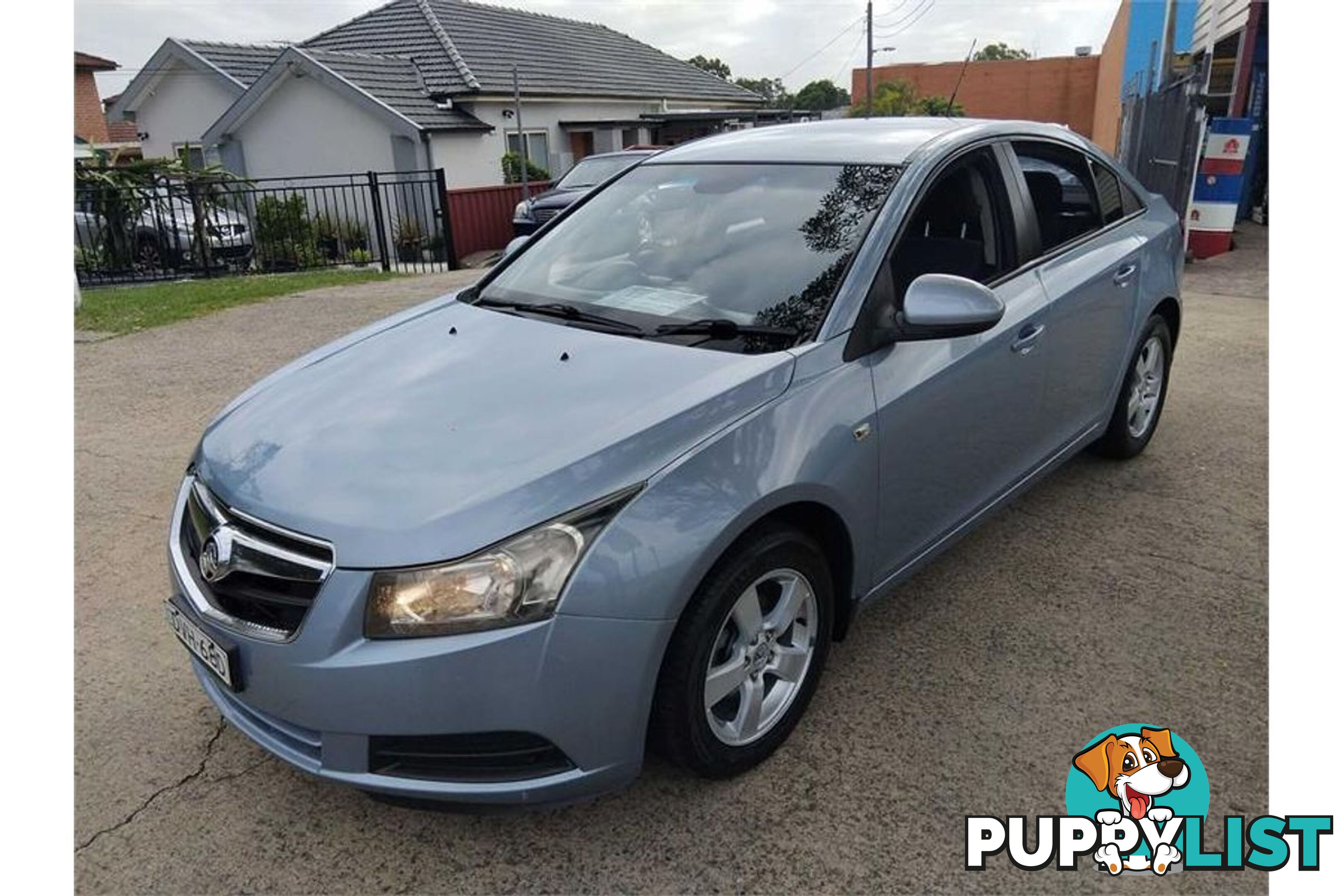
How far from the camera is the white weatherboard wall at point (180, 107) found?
2545 centimetres

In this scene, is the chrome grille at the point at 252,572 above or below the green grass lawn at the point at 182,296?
below

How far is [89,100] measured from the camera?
35219mm

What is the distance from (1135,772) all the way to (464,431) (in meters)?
2.08

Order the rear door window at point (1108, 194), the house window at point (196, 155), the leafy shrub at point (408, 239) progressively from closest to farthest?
the rear door window at point (1108, 194), the leafy shrub at point (408, 239), the house window at point (196, 155)

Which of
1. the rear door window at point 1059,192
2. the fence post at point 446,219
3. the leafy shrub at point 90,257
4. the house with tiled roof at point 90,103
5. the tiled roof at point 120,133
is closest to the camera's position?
the rear door window at point 1059,192

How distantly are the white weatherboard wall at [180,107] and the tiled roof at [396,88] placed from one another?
16.7 feet

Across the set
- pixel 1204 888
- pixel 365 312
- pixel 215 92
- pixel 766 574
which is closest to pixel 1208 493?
pixel 1204 888

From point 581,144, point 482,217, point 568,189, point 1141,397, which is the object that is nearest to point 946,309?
point 1141,397

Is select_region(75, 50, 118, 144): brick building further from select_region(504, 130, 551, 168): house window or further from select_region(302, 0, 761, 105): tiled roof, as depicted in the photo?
select_region(504, 130, 551, 168): house window

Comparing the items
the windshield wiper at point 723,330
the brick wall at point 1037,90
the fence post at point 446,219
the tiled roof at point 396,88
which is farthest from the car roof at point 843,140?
the brick wall at point 1037,90

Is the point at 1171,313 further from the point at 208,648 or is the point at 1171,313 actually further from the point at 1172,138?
the point at 1172,138

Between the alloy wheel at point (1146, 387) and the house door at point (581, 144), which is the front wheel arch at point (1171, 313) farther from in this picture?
the house door at point (581, 144)

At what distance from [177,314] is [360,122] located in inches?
516

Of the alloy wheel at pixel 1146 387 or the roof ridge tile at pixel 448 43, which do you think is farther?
the roof ridge tile at pixel 448 43
